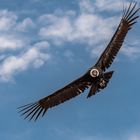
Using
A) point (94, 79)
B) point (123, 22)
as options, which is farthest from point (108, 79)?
point (123, 22)

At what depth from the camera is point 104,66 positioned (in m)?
55.4

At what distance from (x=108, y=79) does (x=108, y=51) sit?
3.62 meters

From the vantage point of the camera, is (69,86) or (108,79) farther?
(69,86)

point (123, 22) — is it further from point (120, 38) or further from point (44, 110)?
point (44, 110)

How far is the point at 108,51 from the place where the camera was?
183 feet

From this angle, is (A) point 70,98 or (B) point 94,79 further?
(A) point 70,98

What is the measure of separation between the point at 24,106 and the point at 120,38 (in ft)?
31.5

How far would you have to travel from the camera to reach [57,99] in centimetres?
5844

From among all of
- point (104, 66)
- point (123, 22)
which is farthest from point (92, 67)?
point (123, 22)

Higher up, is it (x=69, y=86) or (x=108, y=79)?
(x=69, y=86)

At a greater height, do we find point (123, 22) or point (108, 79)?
point (123, 22)

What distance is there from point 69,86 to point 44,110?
9.80ft

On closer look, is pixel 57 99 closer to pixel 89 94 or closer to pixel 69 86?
pixel 69 86

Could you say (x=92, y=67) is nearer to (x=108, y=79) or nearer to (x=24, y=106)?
(x=108, y=79)
